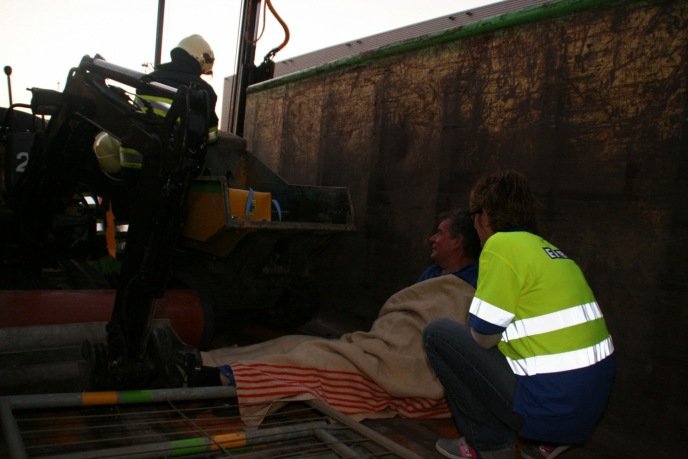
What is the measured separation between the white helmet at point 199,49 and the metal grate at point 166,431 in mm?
2190

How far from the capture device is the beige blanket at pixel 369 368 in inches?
99.0

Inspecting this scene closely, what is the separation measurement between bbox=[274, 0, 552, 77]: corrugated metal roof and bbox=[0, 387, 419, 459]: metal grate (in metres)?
2.85

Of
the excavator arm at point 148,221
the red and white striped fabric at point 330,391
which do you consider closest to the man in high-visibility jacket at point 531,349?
the red and white striped fabric at point 330,391

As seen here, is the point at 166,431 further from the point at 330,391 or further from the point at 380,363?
the point at 380,363

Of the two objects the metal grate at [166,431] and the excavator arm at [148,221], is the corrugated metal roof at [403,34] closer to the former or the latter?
the excavator arm at [148,221]

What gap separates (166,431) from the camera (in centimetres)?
234

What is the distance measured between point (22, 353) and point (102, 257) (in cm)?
161

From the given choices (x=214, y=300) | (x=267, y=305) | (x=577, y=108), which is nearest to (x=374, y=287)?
(x=267, y=305)

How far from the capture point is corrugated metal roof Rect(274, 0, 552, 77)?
5677mm

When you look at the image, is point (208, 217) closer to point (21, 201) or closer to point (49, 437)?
point (21, 201)

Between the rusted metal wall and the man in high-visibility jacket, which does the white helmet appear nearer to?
the rusted metal wall

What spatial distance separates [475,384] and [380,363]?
2.43ft

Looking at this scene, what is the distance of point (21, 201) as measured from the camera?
10.9 feet

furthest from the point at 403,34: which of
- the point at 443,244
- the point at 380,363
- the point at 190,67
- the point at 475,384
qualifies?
the point at 475,384
